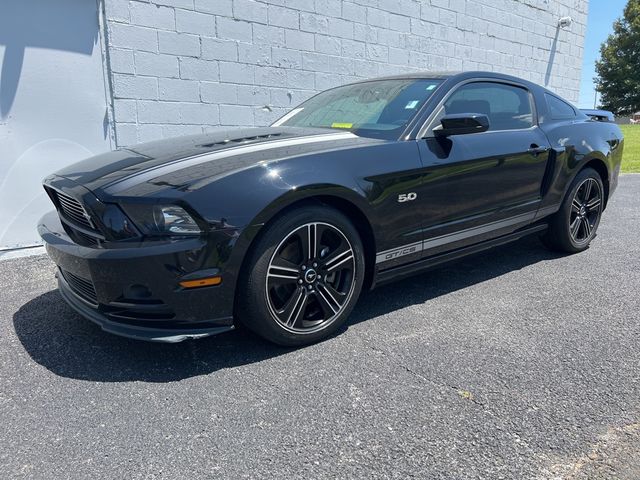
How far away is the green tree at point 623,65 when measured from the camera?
48031 millimetres

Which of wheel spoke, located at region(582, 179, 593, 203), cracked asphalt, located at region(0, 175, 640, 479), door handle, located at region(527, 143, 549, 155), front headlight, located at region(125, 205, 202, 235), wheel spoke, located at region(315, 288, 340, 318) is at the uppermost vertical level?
door handle, located at region(527, 143, 549, 155)

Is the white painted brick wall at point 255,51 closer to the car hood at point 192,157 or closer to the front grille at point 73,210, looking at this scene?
the car hood at point 192,157

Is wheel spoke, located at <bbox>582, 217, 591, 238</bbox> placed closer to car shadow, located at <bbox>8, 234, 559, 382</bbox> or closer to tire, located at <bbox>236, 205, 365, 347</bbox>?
car shadow, located at <bbox>8, 234, 559, 382</bbox>

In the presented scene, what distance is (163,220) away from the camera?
2.48m

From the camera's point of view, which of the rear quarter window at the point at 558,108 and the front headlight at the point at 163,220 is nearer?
the front headlight at the point at 163,220

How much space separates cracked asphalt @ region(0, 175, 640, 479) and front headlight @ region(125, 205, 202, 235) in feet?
2.37

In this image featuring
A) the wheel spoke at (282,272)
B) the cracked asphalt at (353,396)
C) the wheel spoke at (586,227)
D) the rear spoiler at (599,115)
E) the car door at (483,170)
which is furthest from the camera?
the rear spoiler at (599,115)

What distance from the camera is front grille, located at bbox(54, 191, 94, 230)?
106 inches

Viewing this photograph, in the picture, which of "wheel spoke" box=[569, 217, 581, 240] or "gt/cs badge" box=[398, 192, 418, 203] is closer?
"gt/cs badge" box=[398, 192, 418, 203]

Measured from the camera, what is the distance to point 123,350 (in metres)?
2.86

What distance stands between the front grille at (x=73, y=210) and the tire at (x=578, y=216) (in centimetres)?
368

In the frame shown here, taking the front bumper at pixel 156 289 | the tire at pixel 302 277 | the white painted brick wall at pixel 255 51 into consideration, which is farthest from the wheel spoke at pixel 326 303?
the white painted brick wall at pixel 255 51

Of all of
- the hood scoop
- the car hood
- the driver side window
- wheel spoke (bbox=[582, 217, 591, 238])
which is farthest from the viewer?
wheel spoke (bbox=[582, 217, 591, 238])

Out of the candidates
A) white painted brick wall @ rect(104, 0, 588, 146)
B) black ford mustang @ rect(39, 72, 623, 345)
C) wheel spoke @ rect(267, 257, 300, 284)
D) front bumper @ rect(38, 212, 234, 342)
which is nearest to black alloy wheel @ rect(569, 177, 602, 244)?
black ford mustang @ rect(39, 72, 623, 345)
